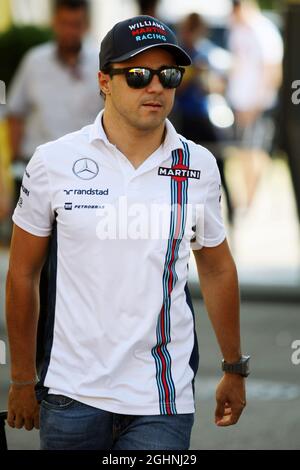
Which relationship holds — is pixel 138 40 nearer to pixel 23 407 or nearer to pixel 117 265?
pixel 117 265

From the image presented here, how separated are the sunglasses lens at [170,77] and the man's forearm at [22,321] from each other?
750mm

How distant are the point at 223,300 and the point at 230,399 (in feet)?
1.12

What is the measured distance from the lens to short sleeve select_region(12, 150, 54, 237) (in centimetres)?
421

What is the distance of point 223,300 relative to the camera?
14.6ft

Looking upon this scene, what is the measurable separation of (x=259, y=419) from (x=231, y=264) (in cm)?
305

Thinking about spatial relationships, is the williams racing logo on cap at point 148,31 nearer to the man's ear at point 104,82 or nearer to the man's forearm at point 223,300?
the man's ear at point 104,82

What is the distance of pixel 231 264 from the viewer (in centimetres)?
447

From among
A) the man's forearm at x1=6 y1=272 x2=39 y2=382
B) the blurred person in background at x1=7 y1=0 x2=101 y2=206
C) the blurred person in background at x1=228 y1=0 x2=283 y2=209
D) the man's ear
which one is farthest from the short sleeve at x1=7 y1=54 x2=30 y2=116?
the blurred person in background at x1=228 y1=0 x2=283 y2=209

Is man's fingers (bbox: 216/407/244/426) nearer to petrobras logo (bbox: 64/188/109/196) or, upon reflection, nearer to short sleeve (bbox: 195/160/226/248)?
short sleeve (bbox: 195/160/226/248)

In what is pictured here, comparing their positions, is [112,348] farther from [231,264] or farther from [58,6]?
[58,6]

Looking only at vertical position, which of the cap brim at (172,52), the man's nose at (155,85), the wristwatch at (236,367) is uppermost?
the cap brim at (172,52)

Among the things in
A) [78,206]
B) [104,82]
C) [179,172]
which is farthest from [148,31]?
[78,206]

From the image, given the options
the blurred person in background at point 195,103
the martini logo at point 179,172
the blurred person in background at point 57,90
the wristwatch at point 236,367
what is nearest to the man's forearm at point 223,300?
the wristwatch at point 236,367

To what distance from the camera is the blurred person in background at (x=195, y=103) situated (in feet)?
39.5
